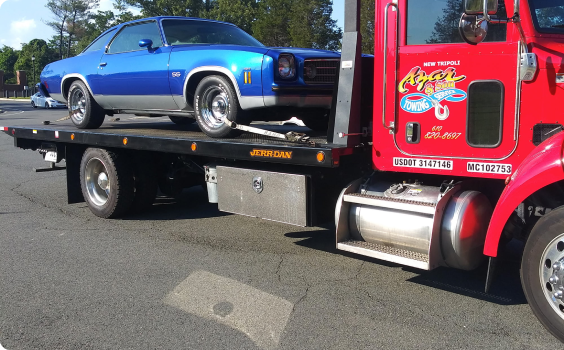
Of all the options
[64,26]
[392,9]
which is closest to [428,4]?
[392,9]

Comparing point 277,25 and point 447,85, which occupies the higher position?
point 277,25

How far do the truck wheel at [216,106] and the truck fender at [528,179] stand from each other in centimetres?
281

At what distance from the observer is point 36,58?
6619 centimetres

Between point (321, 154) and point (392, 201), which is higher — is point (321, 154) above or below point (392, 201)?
above

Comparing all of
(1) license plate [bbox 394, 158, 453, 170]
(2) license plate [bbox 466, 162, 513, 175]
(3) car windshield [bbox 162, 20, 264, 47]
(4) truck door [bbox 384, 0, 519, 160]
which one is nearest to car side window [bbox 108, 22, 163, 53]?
(3) car windshield [bbox 162, 20, 264, 47]

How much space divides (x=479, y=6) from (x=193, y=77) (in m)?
3.37

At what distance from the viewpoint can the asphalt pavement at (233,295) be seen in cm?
372

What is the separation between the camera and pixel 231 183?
5500 mm

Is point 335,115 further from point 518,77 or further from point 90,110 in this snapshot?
point 90,110

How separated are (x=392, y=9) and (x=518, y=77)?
1.10 meters

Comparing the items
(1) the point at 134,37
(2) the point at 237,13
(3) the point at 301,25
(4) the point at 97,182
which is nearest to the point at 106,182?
(4) the point at 97,182

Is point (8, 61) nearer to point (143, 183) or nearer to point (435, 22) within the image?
point (143, 183)

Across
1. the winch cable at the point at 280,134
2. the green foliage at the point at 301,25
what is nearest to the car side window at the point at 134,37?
the winch cable at the point at 280,134

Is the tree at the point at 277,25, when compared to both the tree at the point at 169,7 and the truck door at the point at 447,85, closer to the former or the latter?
the tree at the point at 169,7
